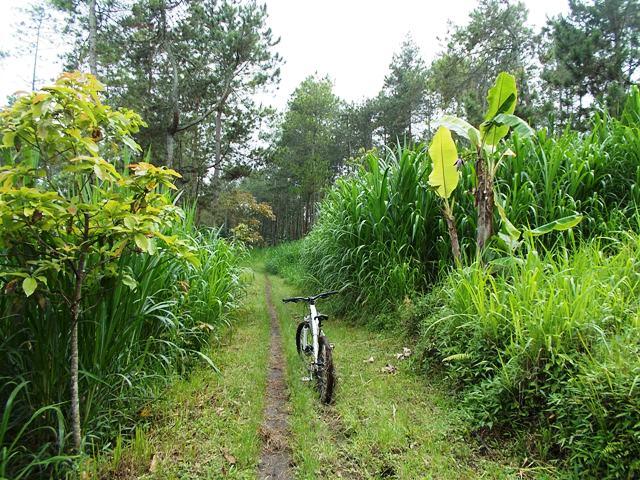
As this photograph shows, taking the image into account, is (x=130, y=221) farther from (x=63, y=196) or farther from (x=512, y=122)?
(x=512, y=122)

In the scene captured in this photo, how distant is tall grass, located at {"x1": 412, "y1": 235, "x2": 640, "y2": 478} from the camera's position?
1813 millimetres

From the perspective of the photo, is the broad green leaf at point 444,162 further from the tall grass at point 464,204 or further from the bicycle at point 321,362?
the bicycle at point 321,362

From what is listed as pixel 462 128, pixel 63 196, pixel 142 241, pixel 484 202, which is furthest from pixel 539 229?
pixel 63 196

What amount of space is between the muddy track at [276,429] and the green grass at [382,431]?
0.08 m

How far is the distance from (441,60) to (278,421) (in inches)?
740

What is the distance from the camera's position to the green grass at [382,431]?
6.92 ft

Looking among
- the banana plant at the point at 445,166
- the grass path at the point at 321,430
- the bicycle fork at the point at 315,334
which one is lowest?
the grass path at the point at 321,430

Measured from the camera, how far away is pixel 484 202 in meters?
3.63

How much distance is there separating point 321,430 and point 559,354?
1.76m

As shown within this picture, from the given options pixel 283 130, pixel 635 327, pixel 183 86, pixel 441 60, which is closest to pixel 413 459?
pixel 635 327

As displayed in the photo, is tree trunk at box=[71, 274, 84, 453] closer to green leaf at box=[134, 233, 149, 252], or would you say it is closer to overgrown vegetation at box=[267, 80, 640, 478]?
green leaf at box=[134, 233, 149, 252]

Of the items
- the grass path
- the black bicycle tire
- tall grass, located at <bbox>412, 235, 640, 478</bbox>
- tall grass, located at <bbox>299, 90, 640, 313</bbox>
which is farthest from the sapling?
tall grass, located at <bbox>299, 90, 640, 313</bbox>

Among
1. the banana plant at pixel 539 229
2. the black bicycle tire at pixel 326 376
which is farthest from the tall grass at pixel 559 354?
the black bicycle tire at pixel 326 376

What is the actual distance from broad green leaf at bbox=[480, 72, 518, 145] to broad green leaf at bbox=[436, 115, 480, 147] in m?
0.09
